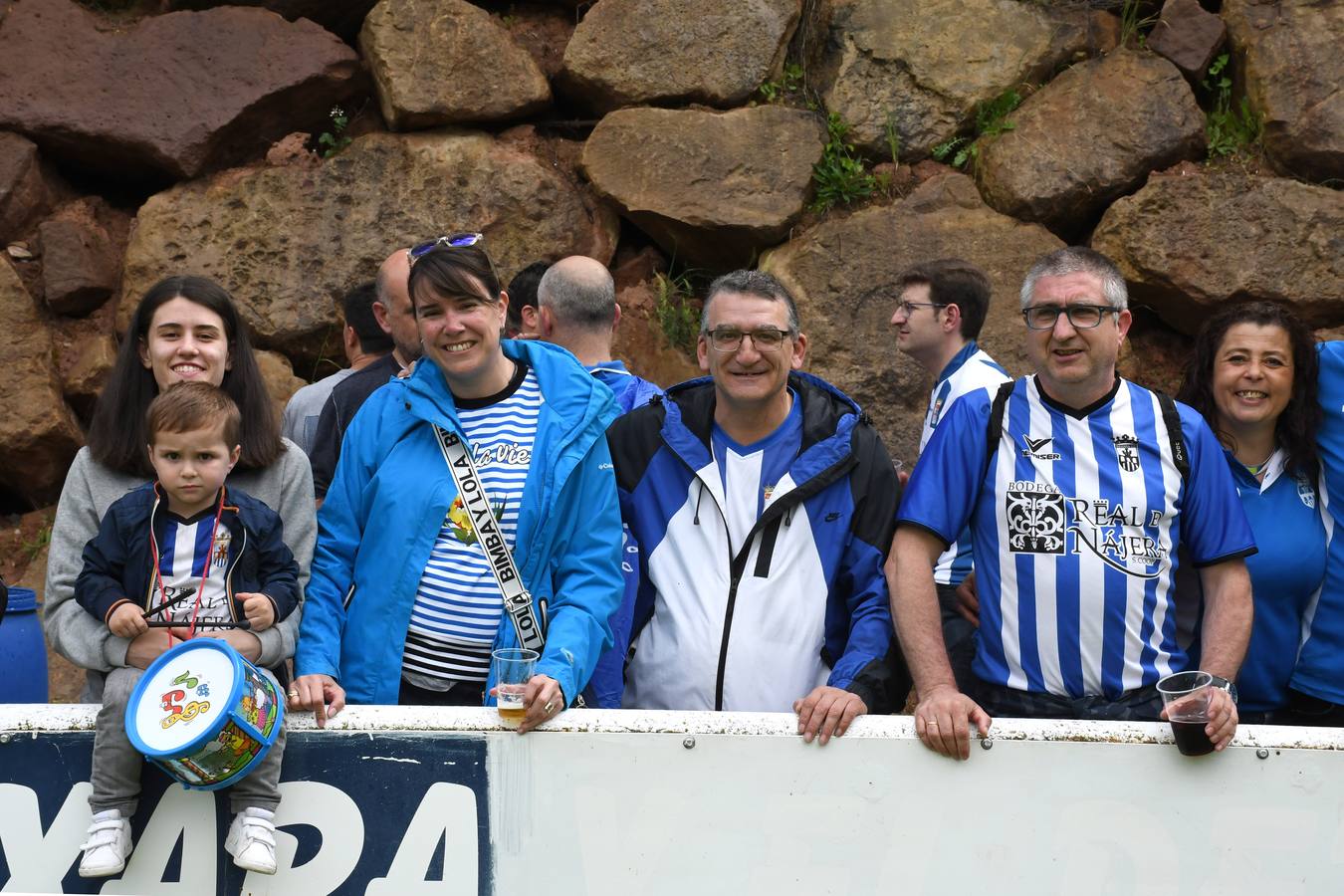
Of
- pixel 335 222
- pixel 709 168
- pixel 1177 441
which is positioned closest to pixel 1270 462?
pixel 1177 441

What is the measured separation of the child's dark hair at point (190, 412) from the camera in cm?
304

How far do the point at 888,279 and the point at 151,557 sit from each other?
13.8 feet

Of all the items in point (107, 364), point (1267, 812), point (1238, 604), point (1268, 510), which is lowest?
point (1267, 812)

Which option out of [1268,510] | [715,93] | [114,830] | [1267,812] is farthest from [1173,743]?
[715,93]

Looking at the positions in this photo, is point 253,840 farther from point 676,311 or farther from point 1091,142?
point 1091,142

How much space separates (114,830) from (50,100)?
4706 millimetres

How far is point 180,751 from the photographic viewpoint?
8.80ft

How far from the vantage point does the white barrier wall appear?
→ 294cm

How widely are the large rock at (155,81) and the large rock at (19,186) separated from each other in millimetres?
95

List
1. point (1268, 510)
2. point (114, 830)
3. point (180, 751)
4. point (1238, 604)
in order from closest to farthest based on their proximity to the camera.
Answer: point (180, 751) → point (114, 830) → point (1238, 604) → point (1268, 510)

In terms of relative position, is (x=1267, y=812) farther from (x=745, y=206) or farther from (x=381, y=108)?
(x=381, y=108)

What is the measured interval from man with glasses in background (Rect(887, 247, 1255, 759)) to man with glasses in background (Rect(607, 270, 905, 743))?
14 cm

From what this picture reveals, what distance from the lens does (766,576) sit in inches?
131

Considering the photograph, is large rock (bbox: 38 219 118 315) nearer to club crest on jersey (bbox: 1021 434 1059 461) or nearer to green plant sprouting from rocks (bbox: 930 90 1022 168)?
green plant sprouting from rocks (bbox: 930 90 1022 168)
